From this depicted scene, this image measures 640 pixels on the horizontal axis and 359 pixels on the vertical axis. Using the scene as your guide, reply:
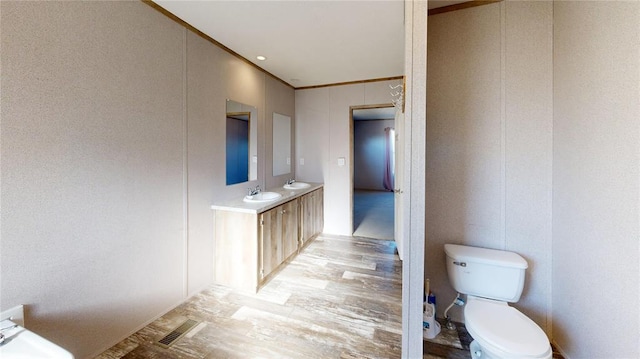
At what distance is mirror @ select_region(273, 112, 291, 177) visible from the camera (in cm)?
384

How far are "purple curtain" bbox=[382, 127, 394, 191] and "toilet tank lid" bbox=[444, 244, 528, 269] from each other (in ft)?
23.5

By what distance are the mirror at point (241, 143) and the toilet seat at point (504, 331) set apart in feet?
8.28

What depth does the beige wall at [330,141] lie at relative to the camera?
4059 mm

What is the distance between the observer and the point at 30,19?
1.33 meters

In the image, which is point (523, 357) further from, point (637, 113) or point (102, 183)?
point (102, 183)

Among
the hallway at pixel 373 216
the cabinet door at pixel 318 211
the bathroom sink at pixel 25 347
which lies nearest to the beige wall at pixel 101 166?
the bathroom sink at pixel 25 347

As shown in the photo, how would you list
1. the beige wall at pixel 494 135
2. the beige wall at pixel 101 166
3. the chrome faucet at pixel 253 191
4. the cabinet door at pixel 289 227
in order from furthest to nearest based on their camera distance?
the chrome faucet at pixel 253 191 < the cabinet door at pixel 289 227 < the beige wall at pixel 494 135 < the beige wall at pixel 101 166

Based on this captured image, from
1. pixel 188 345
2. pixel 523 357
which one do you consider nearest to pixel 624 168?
pixel 523 357

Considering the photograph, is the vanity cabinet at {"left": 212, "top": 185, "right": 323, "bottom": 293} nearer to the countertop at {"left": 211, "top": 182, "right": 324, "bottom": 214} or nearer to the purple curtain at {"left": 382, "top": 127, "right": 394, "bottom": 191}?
the countertop at {"left": 211, "top": 182, "right": 324, "bottom": 214}

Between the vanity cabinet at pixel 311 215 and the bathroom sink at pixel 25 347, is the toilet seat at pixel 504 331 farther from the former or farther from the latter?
the vanity cabinet at pixel 311 215

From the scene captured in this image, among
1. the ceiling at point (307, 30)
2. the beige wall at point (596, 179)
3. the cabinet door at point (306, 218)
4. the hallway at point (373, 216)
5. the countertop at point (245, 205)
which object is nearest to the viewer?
the beige wall at point (596, 179)

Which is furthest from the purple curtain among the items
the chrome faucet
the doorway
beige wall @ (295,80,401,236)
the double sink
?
the chrome faucet

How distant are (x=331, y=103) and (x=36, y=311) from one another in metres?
3.82

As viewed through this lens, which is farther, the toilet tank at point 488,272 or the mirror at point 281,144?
the mirror at point 281,144
